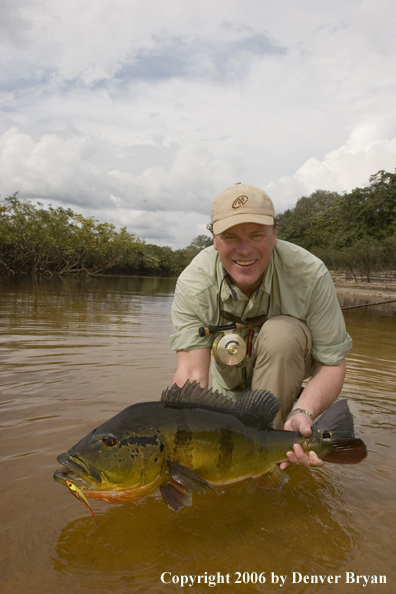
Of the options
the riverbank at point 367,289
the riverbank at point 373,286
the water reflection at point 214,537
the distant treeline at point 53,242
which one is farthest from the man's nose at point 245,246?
the distant treeline at point 53,242

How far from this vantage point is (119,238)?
64062mm

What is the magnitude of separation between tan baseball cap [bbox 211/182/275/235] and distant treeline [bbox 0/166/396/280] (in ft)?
126

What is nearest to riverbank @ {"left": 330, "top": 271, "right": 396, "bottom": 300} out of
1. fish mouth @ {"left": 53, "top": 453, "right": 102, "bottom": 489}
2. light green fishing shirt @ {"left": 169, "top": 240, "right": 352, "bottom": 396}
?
light green fishing shirt @ {"left": 169, "top": 240, "right": 352, "bottom": 396}

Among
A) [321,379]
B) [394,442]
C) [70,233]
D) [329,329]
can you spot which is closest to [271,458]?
[321,379]

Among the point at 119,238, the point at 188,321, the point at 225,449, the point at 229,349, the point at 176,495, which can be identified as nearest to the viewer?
the point at 176,495

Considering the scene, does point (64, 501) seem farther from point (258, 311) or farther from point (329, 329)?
point (329, 329)

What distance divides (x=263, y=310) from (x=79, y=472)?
6.71 feet

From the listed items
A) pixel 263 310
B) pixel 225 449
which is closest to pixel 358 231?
pixel 263 310

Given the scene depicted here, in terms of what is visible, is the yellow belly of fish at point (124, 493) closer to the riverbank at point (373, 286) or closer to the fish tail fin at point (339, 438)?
the fish tail fin at point (339, 438)

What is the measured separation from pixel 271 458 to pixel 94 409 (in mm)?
2259

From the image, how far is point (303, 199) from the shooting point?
338 feet

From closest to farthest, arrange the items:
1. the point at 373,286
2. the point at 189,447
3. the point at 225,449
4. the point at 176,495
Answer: the point at 176,495, the point at 189,447, the point at 225,449, the point at 373,286

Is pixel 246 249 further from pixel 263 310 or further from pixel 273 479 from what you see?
pixel 273 479

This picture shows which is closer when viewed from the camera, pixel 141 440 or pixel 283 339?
pixel 141 440
